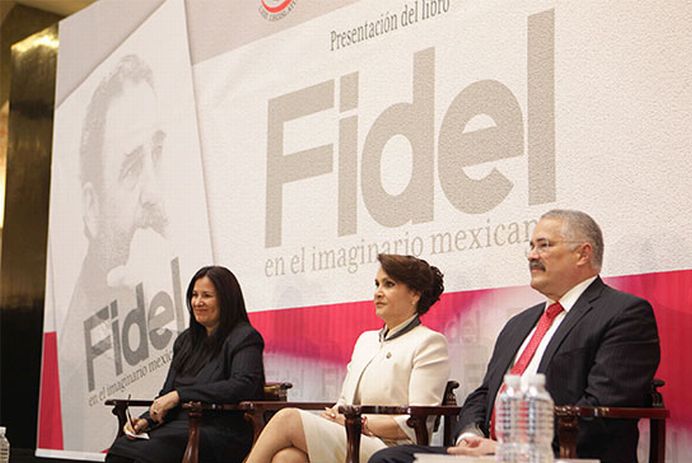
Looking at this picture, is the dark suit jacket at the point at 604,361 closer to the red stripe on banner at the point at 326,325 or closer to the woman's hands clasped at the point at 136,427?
the red stripe on banner at the point at 326,325

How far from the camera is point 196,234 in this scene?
6461 mm

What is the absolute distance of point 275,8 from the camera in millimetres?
6078

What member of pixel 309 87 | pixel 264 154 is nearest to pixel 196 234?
pixel 264 154

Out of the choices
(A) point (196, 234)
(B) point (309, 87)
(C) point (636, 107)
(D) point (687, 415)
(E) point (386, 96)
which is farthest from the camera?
(A) point (196, 234)

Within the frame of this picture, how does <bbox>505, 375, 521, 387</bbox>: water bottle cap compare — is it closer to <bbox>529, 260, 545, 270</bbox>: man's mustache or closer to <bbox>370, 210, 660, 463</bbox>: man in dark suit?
<bbox>370, 210, 660, 463</bbox>: man in dark suit

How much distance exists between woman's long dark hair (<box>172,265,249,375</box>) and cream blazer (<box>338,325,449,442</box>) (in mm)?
998

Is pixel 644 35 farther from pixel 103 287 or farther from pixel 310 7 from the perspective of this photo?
pixel 103 287

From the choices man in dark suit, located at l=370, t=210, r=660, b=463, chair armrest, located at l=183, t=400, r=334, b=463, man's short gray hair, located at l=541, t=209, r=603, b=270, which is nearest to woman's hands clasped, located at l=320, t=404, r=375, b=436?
chair armrest, located at l=183, t=400, r=334, b=463

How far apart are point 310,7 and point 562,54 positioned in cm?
187

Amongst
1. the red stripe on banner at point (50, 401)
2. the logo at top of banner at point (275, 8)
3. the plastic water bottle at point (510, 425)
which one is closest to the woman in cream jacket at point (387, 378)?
the plastic water bottle at point (510, 425)

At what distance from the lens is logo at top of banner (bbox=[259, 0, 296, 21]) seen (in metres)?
5.98

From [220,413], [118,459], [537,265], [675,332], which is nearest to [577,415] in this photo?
[537,265]

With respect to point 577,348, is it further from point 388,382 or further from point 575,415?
point 388,382

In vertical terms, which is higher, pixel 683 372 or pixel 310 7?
pixel 310 7
